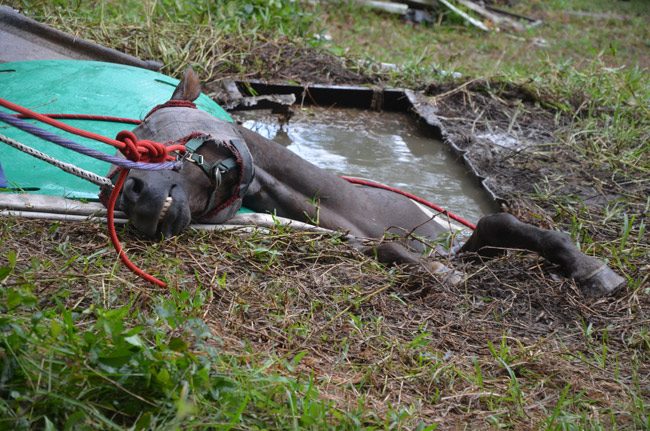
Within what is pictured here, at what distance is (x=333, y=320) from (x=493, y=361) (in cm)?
61

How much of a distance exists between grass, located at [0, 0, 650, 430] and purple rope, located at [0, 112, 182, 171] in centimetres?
39

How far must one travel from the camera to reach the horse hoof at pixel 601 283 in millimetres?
3666

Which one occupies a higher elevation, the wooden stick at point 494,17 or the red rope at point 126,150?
the wooden stick at point 494,17

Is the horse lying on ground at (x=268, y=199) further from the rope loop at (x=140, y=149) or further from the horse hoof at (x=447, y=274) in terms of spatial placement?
the rope loop at (x=140, y=149)

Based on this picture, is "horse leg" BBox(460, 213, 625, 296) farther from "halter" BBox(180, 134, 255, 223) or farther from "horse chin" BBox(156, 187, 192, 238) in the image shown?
"horse chin" BBox(156, 187, 192, 238)

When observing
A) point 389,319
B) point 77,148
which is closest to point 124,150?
point 77,148

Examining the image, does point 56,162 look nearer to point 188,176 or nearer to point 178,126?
point 188,176

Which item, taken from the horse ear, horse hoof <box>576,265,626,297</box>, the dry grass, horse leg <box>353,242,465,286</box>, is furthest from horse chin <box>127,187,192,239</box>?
horse hoof <box>576,265,626,297</box>

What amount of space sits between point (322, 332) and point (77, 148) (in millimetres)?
1106

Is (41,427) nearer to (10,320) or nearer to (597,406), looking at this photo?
(10,320)

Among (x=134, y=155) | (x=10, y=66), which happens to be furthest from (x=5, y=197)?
(x=10, y=66)

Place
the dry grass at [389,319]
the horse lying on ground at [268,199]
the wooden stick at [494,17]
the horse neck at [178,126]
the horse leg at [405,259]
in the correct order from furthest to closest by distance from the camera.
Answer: the wooden stick at [494,17] < the horse leg at [405,259] < the horse neck at [178,126] < the horse lying on ground at [268,199] < the dry grass at [389,319]

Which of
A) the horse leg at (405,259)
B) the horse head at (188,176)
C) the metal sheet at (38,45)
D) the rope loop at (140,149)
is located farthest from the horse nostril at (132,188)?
the metal sheet at (38,45)

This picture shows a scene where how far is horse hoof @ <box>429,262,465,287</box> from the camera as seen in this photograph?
372 centimetres
